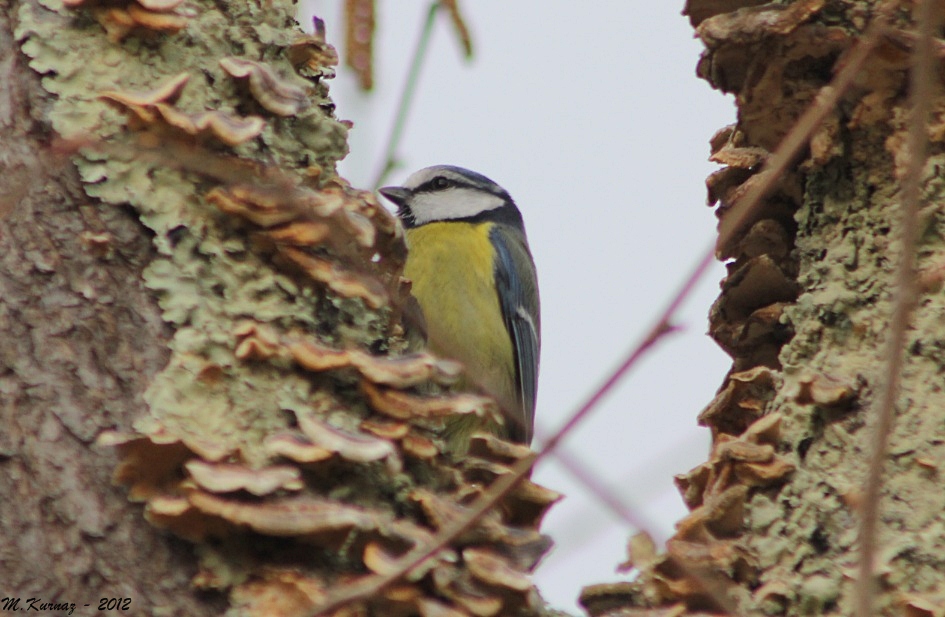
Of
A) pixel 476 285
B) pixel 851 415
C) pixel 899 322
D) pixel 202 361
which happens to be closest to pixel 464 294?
pixel 476 285

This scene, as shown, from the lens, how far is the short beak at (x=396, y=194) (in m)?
4.24

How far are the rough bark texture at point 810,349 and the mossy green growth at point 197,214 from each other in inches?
22.8

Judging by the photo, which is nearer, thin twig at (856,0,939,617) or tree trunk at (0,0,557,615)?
thin twig at (856,0,939,617)

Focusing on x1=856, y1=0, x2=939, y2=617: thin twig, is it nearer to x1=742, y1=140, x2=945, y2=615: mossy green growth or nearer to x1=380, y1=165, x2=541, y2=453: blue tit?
x1=742, y1=140, x2=945, y2=615: mossy green growth

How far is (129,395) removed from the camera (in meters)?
1.55

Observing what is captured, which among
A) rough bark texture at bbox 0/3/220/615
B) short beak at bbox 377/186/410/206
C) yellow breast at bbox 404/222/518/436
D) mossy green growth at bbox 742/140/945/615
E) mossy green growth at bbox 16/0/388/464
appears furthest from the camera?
short beak at bbox 377/186/410/206

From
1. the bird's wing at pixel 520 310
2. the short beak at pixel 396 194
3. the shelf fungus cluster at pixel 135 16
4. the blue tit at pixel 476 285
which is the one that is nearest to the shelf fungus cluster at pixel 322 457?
the shelf fungus cluster at pixel 135 16

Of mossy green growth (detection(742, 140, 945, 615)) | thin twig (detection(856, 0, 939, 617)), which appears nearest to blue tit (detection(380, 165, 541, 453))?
mossy green growth (detection(742, 140, 945, 615))

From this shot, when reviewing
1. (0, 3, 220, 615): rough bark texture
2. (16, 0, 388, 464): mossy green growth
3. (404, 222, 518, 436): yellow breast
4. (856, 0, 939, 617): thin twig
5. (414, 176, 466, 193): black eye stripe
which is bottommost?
(0, 3, 220, 615): rough bark texture

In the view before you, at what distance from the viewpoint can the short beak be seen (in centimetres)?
424

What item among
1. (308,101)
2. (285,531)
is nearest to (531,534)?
(285,531)

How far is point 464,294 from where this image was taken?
384 centimetres

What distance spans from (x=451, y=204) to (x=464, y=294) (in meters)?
0.64

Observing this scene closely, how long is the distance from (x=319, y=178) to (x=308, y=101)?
0.14 meters
